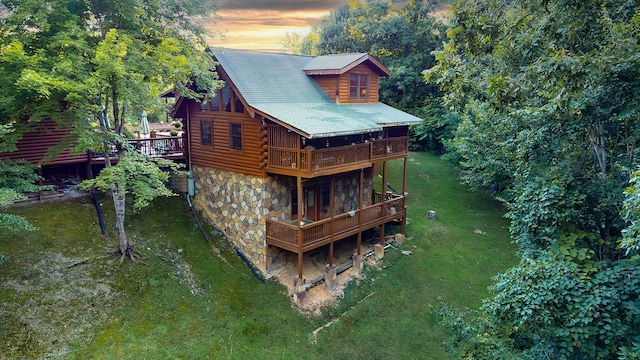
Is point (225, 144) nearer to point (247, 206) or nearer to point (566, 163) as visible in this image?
point (247, 206)

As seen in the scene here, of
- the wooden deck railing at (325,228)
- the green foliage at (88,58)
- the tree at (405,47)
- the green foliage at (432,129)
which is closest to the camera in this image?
the green foliage at (88,58)

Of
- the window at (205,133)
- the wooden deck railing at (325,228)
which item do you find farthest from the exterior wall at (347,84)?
the window at (205,133)

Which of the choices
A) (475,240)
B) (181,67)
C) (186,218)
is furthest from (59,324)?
(475,240)

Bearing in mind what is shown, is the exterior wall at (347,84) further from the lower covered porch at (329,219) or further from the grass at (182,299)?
the grass at (182,299)

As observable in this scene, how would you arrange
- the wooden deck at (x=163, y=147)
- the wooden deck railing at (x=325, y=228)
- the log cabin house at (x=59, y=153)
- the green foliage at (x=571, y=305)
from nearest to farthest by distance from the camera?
the green foliage at (x=571, y=305)
the log cabin house at (x=59, y=153)
the wooden deck railing at (x=325, y=228)
the wooden deck at (x=163, y=147)

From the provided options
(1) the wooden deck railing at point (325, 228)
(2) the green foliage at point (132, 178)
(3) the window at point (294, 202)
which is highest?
(2) the green foliage at point (132, 178)

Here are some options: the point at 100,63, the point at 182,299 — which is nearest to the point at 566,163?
the point at 182,299
